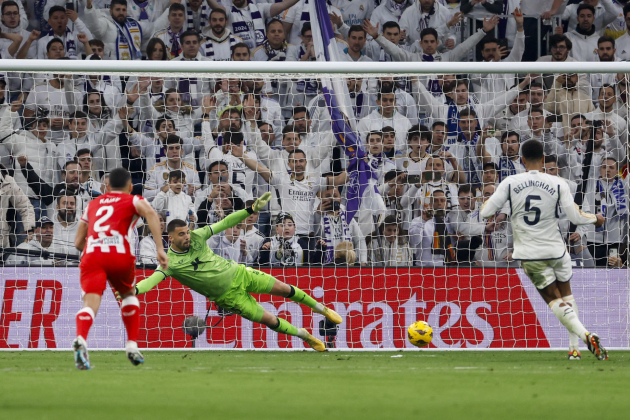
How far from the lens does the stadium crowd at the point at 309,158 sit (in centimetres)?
1081

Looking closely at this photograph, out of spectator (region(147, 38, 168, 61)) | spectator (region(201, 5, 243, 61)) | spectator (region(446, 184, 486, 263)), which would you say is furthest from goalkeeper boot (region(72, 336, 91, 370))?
spectator (region(201, 5, 243, 61))

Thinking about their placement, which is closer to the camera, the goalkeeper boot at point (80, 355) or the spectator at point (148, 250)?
the goalkeeper boot at point (80, 355)

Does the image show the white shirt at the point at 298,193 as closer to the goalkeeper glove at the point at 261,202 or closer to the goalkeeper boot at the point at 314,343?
the goalkeeper boot at the point at 314,343

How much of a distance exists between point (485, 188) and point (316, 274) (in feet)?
8.53

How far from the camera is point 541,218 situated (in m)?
8.07

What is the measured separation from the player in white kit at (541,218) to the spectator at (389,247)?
2595 mm

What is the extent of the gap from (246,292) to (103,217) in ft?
11.2

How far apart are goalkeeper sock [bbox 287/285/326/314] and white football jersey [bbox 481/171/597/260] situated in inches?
101

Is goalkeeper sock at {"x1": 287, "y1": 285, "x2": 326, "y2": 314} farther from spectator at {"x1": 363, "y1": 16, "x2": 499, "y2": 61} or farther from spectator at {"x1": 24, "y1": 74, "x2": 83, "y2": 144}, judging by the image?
spectator at {"x1": 363, "y1": 16, "x2": 499, "y2": 61}

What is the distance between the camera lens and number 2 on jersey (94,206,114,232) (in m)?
6.64

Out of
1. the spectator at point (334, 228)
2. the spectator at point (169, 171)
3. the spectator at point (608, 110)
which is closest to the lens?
the spectator at point (334, 228)

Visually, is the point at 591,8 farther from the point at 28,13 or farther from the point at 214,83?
the point at 28,13

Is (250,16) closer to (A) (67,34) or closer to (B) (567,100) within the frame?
(A) (67,34)

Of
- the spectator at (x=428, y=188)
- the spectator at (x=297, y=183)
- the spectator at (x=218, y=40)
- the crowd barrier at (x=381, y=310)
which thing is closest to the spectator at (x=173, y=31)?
the spectator at (x=218, y=40)
